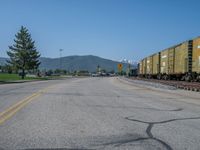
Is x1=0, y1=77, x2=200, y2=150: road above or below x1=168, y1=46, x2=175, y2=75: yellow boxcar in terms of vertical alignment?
below

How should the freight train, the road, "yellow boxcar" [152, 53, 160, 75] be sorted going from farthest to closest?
"yellow boxcar" [152, 53, 160, 75] → the freight train → the road

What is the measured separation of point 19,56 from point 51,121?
7358 centimetres

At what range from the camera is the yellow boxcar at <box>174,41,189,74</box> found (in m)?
36.4

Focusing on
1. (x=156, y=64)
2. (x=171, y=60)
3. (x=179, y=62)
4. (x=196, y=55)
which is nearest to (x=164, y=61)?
(x=171, y=60)

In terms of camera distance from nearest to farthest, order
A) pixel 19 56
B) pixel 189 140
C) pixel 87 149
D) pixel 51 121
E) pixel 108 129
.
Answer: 1. pixel 87 149
2. pixel 189 140
3. pixel 108 129
4. pixel 51 121
5. pixel 19 56

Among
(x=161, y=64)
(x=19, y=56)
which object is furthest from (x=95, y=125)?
(x=19, y=56)

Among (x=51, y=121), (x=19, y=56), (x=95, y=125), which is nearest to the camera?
(x=95, y=125)

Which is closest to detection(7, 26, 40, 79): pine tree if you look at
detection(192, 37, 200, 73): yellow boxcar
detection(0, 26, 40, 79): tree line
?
detection(0, 26, 40, 79): tree line

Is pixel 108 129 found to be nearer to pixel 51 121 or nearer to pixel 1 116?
pixel 51 121

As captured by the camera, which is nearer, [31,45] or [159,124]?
[159,124]

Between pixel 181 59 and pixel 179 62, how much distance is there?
131 cm

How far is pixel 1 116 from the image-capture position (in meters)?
11.4

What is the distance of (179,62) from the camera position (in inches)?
1571

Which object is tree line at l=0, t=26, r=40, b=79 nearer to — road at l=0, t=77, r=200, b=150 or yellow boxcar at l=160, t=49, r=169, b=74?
yellow boxcar at l=160, t=49, r=169, b=74
